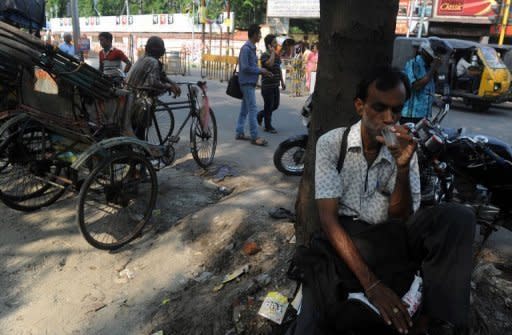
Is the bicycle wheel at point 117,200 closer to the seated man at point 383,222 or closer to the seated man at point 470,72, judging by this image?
the seated man at point 383,222

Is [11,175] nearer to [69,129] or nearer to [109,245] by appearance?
[69,129]

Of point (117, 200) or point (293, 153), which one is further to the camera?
point (293, 153)

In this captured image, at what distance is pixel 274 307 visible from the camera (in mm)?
2523

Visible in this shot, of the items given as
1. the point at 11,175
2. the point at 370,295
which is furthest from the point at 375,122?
the point at 11,175

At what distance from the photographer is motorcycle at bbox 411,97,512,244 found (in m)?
3.45

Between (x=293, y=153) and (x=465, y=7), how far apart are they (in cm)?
2197

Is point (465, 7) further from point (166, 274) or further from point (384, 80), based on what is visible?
point (384, 80)

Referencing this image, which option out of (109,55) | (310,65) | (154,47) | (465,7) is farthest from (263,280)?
(465,7)

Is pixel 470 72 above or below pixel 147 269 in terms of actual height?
above

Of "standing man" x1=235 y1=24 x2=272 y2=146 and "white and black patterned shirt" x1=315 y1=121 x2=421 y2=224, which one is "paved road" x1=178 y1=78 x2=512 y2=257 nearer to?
"standing man" x1=235 y1=24 x2=272 y2=146

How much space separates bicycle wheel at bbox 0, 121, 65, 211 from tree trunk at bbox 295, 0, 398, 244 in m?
2.51

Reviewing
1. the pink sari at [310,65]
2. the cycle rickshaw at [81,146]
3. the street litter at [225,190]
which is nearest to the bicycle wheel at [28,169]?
the cycle rickshaw at [81,146]

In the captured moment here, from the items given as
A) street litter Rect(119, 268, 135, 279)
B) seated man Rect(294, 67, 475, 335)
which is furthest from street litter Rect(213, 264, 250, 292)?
seated man Rect(294, 67, 475, 335)

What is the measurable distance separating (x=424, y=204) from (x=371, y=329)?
2.39 m
